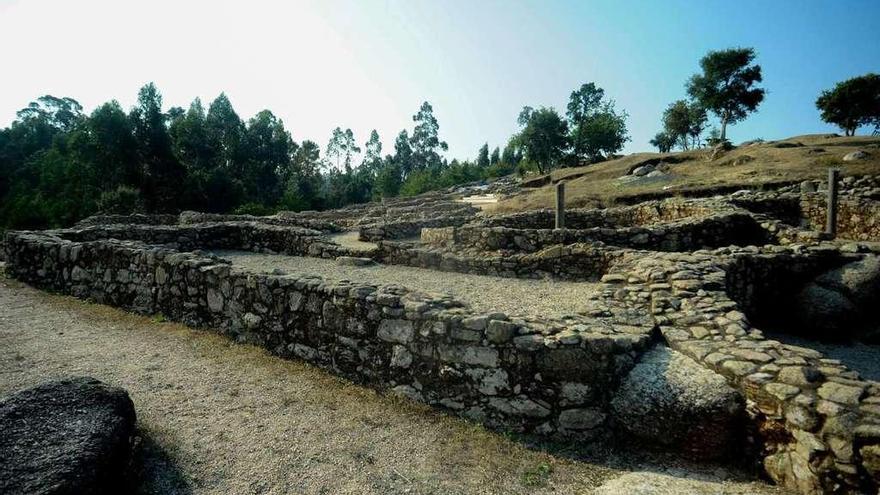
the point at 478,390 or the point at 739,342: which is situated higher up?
the point at 739,342

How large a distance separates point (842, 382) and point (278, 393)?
229 inches

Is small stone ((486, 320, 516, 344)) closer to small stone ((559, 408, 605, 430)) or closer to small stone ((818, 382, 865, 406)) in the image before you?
small stone ((559, 408, 605, 430))

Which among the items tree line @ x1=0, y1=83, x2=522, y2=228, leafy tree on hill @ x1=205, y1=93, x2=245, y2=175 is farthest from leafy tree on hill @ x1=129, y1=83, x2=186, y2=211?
leafy tree on hill @ x1=205, y1=93, x2=245, y2=175

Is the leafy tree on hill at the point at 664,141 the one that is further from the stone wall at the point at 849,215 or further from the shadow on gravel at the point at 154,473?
the shadow on gravel at the point at 154,473

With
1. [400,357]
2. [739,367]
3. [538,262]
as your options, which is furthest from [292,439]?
[538,262]

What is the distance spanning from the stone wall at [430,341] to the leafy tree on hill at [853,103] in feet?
202

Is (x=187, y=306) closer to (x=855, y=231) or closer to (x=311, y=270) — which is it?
(x=311, y=270)

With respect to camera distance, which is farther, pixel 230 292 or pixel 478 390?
pixel 230 292

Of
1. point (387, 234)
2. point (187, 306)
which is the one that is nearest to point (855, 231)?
point (387, 234)

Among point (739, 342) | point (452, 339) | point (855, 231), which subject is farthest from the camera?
point (855, 231)

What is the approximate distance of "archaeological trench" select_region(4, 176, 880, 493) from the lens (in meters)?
4.01

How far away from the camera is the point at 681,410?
4301 millimetres

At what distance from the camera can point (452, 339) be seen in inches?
205

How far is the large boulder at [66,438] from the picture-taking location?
10.8 feet
